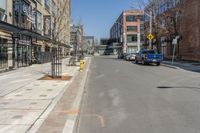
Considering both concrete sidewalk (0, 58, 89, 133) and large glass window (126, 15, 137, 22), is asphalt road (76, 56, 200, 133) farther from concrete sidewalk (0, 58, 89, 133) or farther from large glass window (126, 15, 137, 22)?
large glass window (126, 15, 137, 22)

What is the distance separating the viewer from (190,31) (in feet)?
165

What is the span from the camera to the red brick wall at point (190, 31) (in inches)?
1850

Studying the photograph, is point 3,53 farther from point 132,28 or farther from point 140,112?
point 132,28

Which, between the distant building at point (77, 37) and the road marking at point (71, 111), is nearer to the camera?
the road marking at point (71, 111)

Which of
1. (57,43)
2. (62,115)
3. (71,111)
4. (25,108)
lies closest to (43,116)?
(62,115)

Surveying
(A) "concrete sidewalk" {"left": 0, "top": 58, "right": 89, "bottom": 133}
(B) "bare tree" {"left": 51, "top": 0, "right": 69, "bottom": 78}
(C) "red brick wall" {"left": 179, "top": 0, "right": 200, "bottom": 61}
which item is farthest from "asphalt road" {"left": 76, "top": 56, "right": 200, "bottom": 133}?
(C) "red brick wall" {"left": 179, "top": 0, "right": 200, "bottom": 61}

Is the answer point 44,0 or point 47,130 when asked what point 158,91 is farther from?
point 44,0

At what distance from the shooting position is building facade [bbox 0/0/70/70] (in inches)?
1063

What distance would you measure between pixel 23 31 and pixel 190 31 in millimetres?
28281

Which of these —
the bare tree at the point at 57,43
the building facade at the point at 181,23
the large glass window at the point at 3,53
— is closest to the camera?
the bare tree at the point at 57,43

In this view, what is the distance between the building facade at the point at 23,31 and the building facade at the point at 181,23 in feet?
61.2

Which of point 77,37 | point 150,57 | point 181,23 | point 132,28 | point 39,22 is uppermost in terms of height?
point 132,28

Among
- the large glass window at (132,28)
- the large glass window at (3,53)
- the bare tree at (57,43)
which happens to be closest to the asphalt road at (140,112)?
the bare tree at (57,43)

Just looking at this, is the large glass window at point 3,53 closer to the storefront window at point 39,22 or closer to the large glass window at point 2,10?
the large glass window at point 2,10
